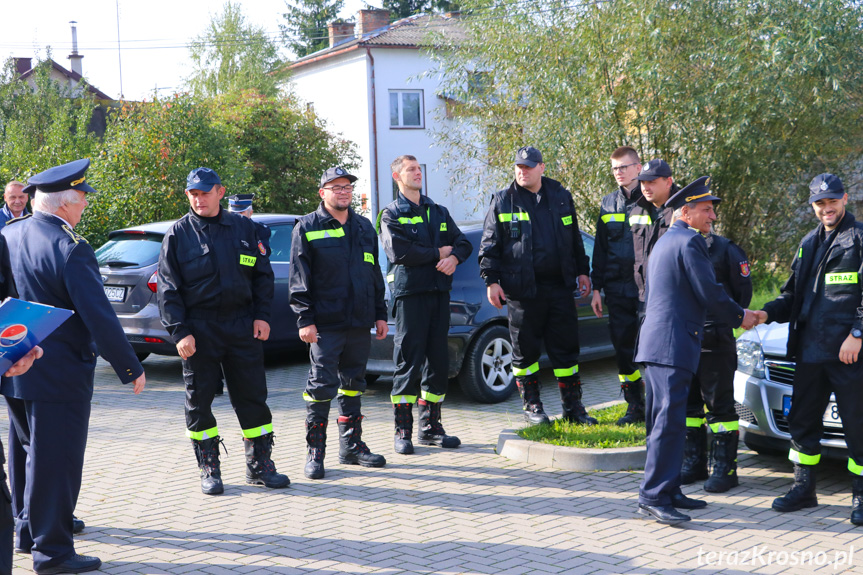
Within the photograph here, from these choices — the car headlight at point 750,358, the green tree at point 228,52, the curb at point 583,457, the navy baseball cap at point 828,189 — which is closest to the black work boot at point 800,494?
the car headlight at point 750,358

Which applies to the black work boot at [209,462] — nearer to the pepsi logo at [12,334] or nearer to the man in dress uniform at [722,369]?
the pepsi logo at [12,334]

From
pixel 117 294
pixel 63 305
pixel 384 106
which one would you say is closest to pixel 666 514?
pixel 63 305

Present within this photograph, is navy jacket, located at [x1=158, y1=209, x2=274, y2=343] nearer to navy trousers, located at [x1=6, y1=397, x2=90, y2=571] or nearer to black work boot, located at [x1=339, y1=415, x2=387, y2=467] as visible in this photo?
black work boot, located at [x1=339, y1=415, x2=387, y2=467]

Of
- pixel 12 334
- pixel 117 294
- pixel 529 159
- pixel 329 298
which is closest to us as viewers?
pixel 12 334

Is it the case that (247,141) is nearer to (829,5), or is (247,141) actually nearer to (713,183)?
(713,183)

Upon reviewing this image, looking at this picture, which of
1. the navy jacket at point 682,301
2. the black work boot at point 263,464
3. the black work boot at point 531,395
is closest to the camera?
the navy jacket at point 682,301

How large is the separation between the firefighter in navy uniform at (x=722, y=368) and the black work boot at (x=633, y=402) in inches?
53.4

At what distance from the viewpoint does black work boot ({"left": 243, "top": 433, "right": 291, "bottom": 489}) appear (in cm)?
624

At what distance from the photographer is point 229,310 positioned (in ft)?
19.9

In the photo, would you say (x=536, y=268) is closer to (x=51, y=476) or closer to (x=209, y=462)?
(x=209, y=462)

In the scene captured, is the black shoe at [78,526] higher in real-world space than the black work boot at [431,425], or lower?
lower

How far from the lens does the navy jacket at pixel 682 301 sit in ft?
17.4

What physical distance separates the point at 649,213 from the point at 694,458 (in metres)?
1.90

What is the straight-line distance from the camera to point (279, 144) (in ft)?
87.9
